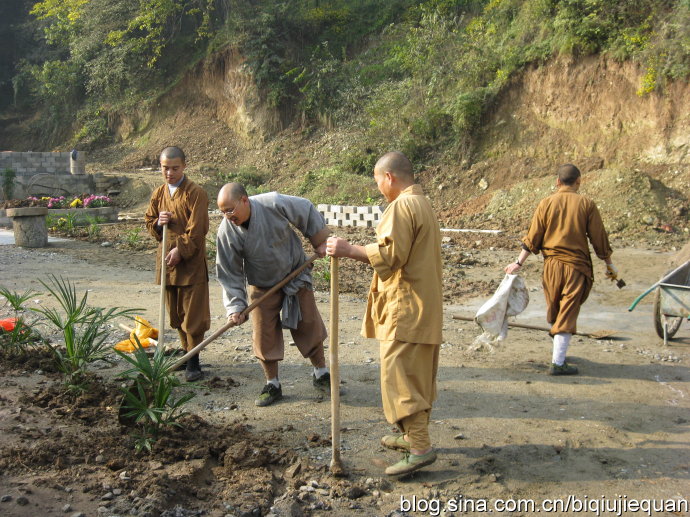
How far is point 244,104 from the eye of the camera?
26266 millimetres

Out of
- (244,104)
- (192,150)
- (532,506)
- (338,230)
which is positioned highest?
(244,104)

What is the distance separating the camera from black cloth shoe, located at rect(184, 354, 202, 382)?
554cm

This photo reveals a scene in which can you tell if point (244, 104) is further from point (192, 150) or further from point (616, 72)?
point (616, 72)

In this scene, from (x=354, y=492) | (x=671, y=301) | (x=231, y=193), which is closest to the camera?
(x=354, y=492)

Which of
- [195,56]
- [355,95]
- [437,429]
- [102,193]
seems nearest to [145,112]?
[195,56]

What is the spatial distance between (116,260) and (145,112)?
62.2 feet

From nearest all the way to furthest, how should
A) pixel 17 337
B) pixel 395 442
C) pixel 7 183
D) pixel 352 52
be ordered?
pixel 395 442, pixel 17 337, pixel 7 183, pixel 352 52

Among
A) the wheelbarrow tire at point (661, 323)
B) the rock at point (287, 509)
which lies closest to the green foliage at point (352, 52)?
the wheelbarrow tire at point (661, 323)

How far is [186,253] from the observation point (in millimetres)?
5434

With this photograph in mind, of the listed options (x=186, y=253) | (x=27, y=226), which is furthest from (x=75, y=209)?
(x=186, y=253)

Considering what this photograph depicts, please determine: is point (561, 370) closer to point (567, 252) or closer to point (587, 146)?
point (567, 252)

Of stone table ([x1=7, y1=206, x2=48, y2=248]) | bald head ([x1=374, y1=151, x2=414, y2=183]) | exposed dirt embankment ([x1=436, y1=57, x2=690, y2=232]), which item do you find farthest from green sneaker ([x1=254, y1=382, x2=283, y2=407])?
exposed dirt embankment ([x1=436, y1=57, x2=690, y2=232])

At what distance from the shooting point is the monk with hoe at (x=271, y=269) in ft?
16.0

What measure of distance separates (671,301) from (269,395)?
149 inches
